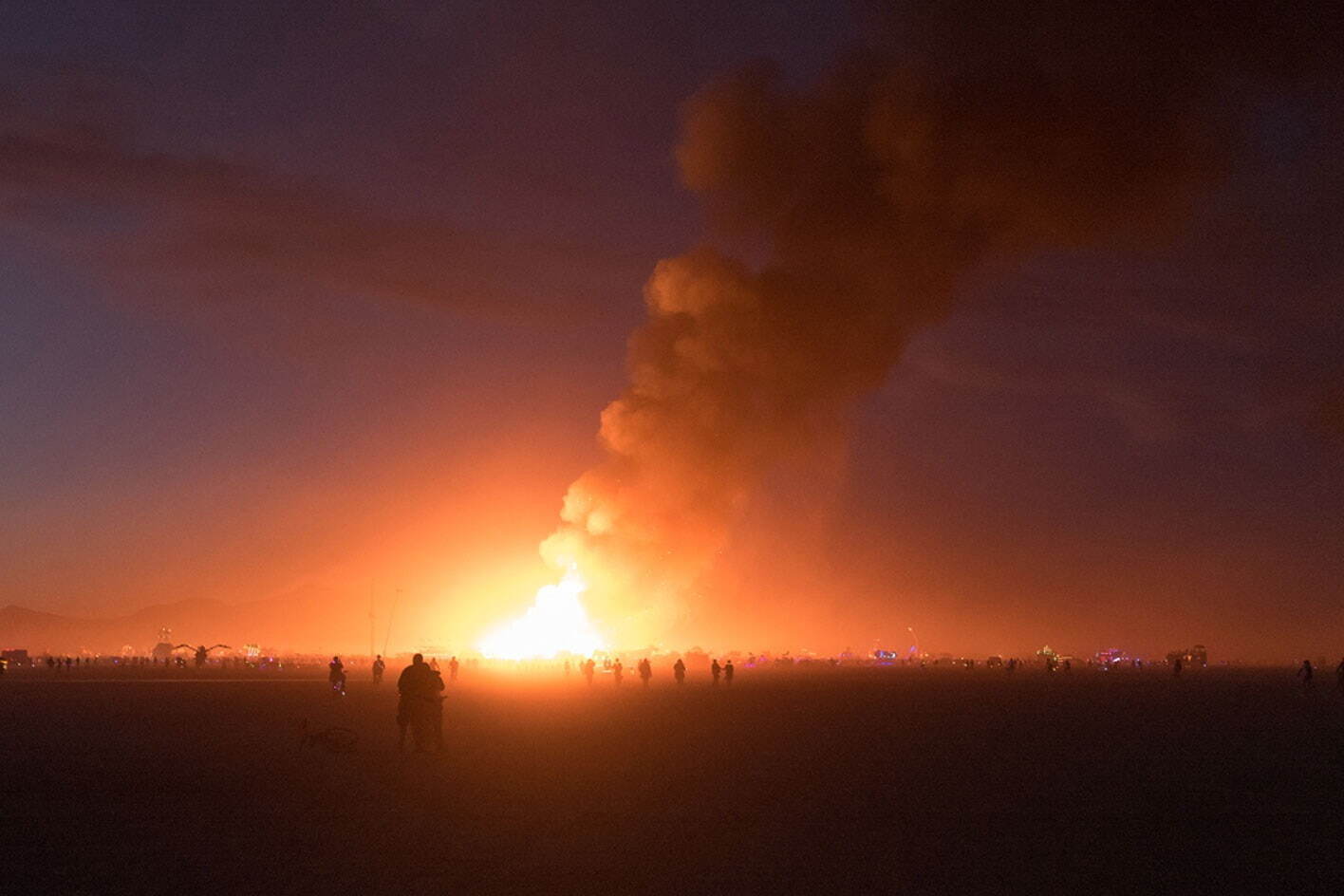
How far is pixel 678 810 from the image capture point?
44.4 ft

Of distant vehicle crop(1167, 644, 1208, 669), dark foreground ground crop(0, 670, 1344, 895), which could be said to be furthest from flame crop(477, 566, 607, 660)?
distant vehicle crop(1167, 644, 1208, 669)

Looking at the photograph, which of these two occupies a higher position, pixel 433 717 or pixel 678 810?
pixel 433 717

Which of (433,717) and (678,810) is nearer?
(678,810)

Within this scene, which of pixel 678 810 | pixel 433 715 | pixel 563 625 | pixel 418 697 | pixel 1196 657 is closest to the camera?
pixel 678 810

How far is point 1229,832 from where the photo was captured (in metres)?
12.1

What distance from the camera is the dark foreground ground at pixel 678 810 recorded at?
32.0 ft

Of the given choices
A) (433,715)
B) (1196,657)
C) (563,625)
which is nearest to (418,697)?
(433,715)

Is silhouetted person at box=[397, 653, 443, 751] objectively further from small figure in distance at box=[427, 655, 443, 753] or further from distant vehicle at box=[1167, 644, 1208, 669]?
distant vehicle at box=[1167, 644, 1208, 669]

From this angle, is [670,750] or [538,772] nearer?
[538,772]

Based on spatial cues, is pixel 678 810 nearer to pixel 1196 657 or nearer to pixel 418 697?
pixel 418 697

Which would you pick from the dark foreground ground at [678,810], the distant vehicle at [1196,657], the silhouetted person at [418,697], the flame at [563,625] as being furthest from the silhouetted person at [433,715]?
the distant vehicle at [1196,657]

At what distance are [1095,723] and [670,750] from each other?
549 inches

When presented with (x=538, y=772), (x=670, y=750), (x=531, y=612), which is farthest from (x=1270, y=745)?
(x=531, y=612)

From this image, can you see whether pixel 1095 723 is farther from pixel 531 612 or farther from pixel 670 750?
pixel 531 612
